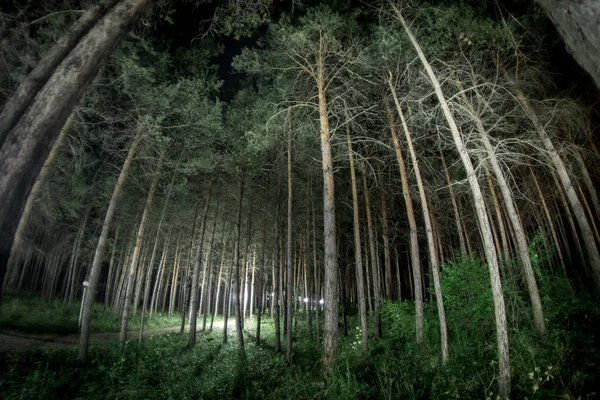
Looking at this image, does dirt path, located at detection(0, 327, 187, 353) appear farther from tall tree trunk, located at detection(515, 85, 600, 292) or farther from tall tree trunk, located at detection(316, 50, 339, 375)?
tall tree trunk, located at detection(515, 85, 600, 292)

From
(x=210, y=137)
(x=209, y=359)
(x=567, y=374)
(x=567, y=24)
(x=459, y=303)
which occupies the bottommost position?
(x=209, y=359)

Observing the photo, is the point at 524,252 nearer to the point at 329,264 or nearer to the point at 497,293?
the point at 497,293

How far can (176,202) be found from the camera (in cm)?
1828

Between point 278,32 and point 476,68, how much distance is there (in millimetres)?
7452

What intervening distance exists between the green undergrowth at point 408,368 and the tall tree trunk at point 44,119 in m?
5.95

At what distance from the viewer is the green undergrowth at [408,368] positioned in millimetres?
5457

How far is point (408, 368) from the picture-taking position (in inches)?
273

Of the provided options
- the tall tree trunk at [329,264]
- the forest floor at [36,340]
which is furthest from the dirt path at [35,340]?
the tall tree trunk at [329,264]

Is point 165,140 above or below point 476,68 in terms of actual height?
below

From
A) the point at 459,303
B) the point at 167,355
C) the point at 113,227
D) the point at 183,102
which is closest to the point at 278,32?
the point at 183,102

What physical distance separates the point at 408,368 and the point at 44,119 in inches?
342

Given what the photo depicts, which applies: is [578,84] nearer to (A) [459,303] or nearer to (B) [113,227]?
(A) [459,303]

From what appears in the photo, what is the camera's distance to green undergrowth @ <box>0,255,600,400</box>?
5457 mm

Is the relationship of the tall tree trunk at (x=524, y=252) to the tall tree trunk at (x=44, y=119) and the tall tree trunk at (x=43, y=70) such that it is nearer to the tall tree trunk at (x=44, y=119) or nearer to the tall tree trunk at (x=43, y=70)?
the tall tree trunk at (x=44, y=119)
